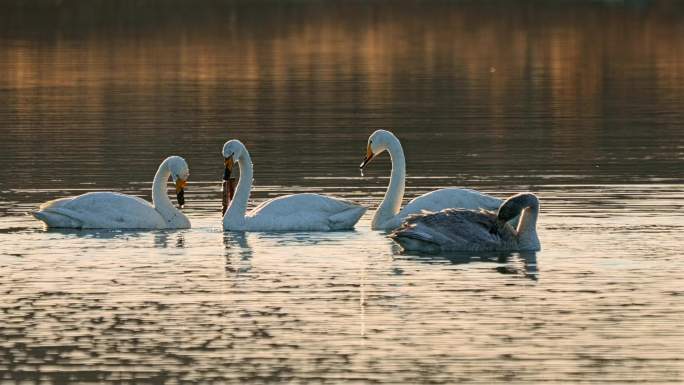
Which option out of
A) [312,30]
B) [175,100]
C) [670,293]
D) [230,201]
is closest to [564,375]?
[670,293]

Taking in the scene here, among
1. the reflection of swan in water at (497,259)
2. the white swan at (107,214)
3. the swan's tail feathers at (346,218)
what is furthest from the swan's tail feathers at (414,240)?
the white swan at (107,214)

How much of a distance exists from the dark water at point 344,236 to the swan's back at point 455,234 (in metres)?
0.22

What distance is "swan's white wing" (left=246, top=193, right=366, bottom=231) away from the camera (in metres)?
20.3

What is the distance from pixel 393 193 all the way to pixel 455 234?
110 inches

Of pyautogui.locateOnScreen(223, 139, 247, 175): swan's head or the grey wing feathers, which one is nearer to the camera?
the grey wing feathers

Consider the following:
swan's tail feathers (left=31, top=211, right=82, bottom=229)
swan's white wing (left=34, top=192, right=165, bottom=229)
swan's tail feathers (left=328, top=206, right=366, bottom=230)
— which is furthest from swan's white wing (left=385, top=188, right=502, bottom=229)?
swan's tail feathers (left=31, top=211, right=82, bottom=229)

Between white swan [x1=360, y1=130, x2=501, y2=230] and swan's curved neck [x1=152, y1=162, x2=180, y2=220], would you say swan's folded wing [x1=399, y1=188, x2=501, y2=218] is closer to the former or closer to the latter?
white swan [x1=360, y1=130, x2=501, y2=230]

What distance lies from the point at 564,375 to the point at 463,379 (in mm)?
720

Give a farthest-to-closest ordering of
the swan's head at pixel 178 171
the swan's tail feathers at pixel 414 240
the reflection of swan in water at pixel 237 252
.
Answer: the swan's head at pixel 178 171, the swan's tail feathers at pixel 414 240, the reflection of swan in water at pixel 237 252

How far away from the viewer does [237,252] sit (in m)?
19.0

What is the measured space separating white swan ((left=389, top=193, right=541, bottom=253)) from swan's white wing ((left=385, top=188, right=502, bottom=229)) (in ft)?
4.52

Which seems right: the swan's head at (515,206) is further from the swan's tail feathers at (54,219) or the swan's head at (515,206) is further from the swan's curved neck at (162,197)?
the swan's tail feathers at (54,219)

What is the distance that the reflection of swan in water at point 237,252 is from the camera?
58.5 feet

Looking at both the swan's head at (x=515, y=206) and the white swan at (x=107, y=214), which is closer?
the swan's head at (x=515, y=206)
